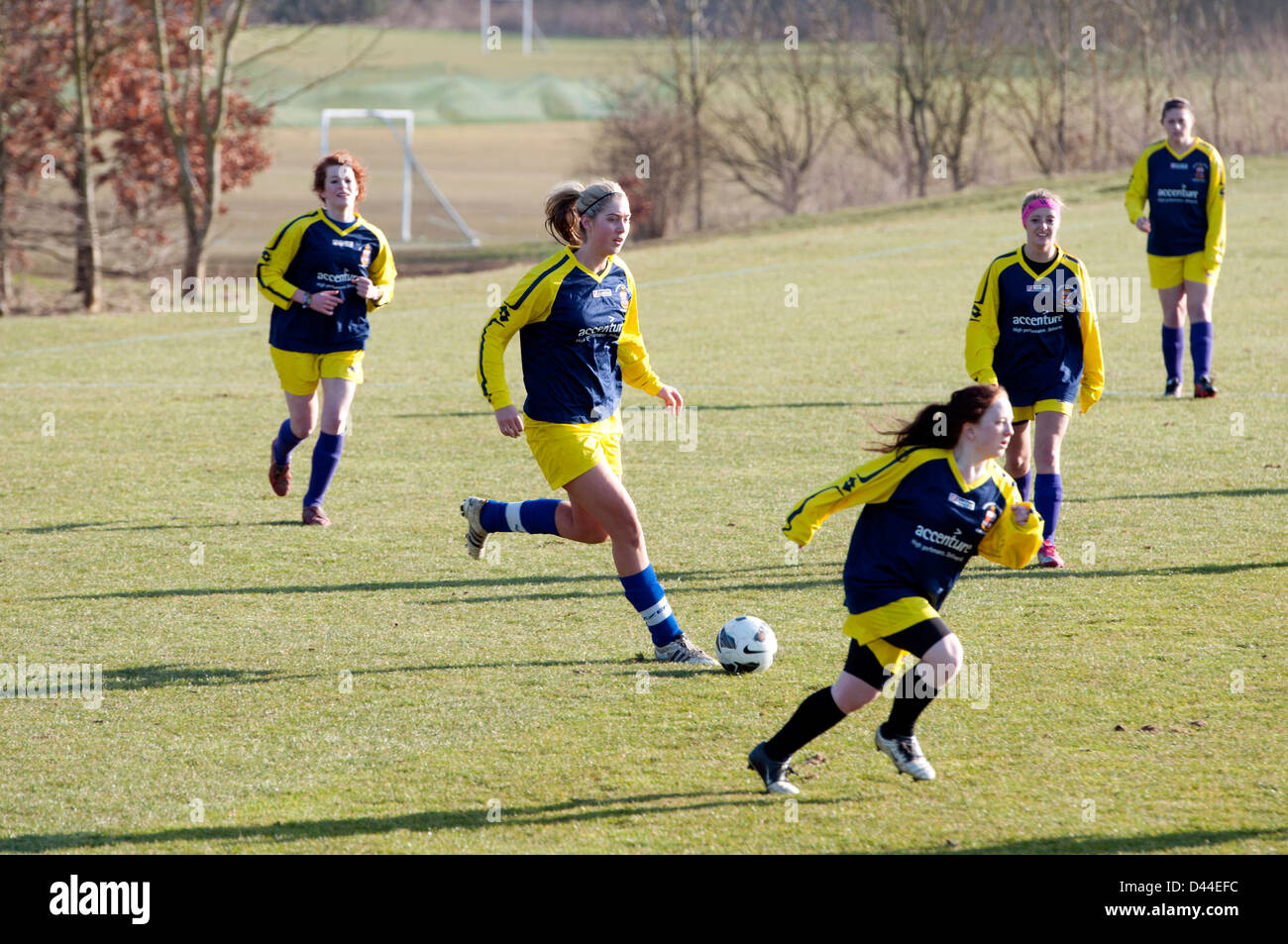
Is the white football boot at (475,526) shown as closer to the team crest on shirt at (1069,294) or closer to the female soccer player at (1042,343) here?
the female soccer player at (1042,343)

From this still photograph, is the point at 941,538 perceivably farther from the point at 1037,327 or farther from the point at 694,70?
the point at 694,70

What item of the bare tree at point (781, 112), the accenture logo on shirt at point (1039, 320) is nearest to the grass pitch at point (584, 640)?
the accenture logo on shirt at point (1039, 320)

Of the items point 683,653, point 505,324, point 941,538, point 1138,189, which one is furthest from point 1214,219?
point 941,538

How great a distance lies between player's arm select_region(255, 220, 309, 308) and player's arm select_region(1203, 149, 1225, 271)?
23.8 ft

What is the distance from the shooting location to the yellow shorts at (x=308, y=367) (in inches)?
340

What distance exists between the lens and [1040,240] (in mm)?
7207

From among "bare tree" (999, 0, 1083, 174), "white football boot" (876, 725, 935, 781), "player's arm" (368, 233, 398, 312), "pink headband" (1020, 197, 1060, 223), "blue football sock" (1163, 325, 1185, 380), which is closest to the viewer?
"white football boot" (876, 725, 935, 781)

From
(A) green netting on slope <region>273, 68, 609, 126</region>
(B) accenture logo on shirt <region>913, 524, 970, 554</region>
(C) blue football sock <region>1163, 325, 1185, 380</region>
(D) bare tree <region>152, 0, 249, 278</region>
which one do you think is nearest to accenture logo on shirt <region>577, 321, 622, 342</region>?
(B) accenture logo on shirt <region>913, 524, 970, 554</region>

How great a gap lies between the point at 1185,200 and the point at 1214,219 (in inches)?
11.0

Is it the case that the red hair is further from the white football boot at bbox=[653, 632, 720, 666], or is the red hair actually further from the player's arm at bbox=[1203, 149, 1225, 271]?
the player's arm at bbox=[1203, 149, 1225, 271]

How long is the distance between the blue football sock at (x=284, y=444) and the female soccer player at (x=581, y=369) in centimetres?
311

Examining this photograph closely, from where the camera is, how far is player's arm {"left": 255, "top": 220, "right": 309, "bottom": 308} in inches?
332
